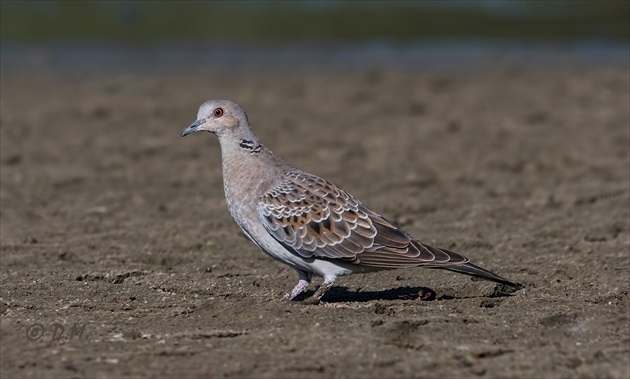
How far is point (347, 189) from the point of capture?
38.6ft

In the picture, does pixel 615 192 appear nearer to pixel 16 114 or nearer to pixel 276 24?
pixel 16 114

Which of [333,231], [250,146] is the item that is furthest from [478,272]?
[250,146]

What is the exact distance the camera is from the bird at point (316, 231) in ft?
24.8

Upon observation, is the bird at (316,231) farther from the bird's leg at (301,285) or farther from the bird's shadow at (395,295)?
the bird's shadow at (395,295)

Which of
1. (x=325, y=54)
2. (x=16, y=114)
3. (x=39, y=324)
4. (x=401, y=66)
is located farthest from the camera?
(x=325, y=54)

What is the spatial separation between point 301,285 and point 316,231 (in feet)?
1.39

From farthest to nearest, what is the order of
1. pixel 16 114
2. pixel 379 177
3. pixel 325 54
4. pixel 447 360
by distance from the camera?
1. pixel 325 54
2. pixel 16 114
3. pixel 379 177
4. pixel 447 360

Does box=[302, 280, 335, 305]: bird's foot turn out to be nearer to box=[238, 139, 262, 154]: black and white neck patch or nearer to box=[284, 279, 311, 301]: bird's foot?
box=[284, 279, 311, 301]: bird's foot

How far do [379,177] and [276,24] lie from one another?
12.6 metres

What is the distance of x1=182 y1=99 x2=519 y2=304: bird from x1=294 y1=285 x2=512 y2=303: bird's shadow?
0.20 metres

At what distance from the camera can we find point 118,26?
23938 mm

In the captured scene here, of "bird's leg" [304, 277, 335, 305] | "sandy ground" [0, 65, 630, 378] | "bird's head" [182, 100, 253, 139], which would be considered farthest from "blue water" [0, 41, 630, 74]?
"bird's leg" [304, 277, 335, 305]

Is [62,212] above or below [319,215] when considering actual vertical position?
below

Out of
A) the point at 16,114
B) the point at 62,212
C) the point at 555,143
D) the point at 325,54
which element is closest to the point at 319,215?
the point at 62,212
